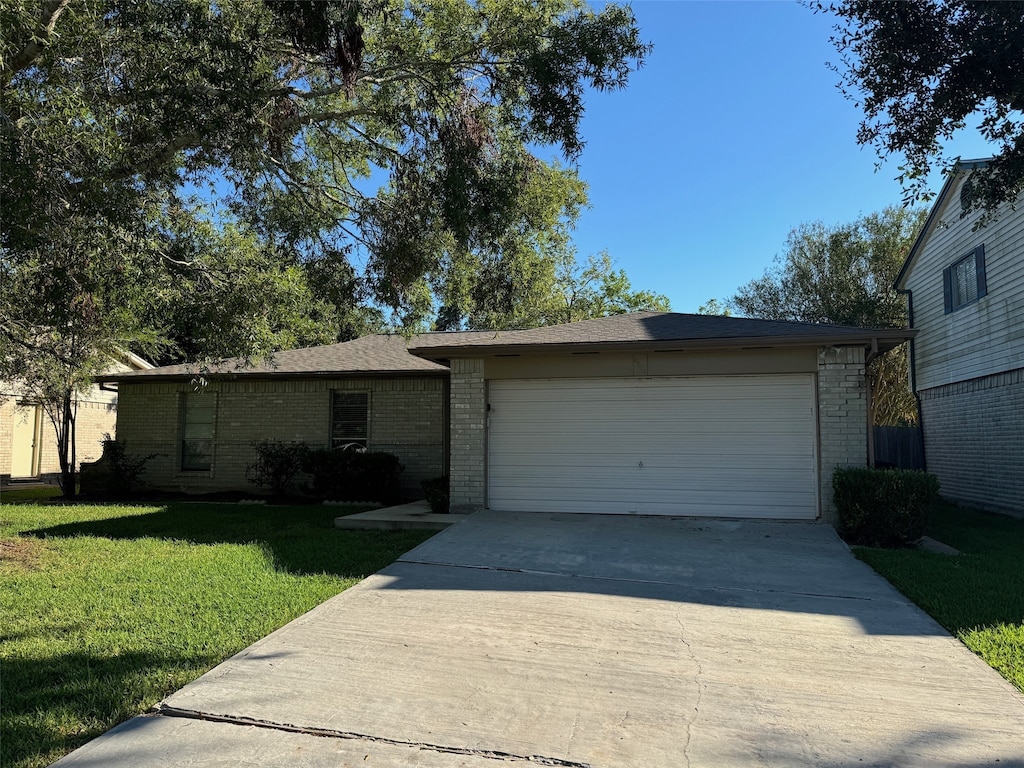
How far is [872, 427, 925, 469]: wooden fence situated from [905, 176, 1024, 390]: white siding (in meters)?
1.66

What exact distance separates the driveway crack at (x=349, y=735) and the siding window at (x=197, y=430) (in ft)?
42.9

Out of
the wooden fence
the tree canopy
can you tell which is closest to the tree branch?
the tree canopy

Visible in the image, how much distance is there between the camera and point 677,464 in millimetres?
10328

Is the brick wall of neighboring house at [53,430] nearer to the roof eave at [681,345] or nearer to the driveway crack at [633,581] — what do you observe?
the roof eave at [681,345]

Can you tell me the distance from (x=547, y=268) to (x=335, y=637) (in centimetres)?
900

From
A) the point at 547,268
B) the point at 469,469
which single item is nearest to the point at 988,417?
the point at 547,268

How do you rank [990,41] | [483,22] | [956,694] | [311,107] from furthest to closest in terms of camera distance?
[311,107]
[483,22]
[990,41]
[956,694]

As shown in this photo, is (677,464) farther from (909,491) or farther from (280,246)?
(280,246)

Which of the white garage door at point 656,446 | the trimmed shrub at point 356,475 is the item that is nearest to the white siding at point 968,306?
the white garage door at point 656,446

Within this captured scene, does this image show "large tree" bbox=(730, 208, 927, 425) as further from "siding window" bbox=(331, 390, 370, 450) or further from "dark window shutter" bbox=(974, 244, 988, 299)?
"siding window" bbox=(331, 390, 370, 450)

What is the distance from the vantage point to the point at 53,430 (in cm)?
2058

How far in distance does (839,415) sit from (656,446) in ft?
8.85

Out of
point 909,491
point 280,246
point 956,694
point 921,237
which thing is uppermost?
point 921,237

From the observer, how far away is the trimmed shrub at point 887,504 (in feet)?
27.2
